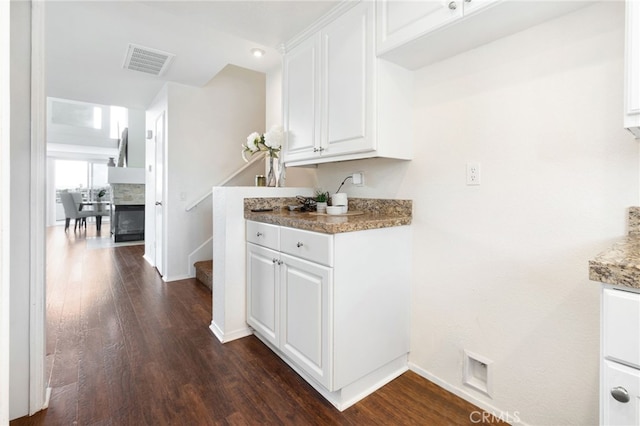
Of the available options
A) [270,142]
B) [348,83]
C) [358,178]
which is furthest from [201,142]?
[348,83]

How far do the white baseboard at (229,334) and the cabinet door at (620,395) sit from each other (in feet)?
6.80

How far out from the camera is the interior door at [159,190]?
→ 3934 millimetres

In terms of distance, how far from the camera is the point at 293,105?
2.29m

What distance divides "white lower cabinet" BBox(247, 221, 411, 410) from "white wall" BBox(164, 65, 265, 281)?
7.52ft

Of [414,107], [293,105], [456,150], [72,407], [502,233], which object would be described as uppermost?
[293,105]

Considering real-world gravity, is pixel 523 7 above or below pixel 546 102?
above

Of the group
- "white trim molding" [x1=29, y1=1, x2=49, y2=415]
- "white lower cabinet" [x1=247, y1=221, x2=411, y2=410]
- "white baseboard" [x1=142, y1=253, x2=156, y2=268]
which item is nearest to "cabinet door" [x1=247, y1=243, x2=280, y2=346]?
"white lower cabinet" [x1=247, y1=221, x2=411, y2=410]

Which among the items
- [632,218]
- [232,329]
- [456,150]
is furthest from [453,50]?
[232,329]

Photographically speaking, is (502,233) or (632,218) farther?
(502,233)

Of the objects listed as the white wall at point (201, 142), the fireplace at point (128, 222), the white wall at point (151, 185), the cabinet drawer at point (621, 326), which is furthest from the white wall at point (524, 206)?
the fireplace at point (128, 222)

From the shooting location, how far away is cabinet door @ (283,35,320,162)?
2068mm

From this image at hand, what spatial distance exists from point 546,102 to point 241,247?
6.57 feet

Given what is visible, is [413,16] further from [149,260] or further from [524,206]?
[149,260]

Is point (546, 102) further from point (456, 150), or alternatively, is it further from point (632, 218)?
point (632, 218)
